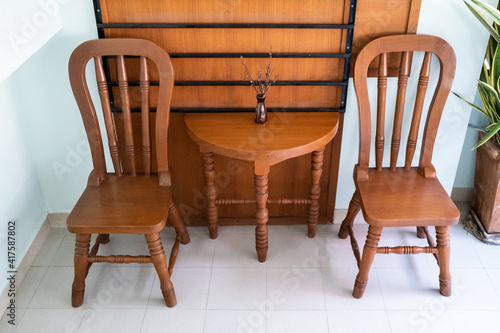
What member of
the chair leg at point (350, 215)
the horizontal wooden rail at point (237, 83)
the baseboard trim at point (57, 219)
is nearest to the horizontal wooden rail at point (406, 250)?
the chair leg at point (350, 215)

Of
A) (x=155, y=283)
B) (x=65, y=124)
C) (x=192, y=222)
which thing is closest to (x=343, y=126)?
(x=192, y=222)

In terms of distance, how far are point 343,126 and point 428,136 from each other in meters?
0.44

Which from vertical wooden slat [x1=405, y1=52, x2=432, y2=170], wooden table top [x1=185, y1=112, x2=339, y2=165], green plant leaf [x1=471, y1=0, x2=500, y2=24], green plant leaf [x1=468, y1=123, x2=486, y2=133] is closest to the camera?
green plant leaf [x1=471, y1=0, x2=500, y2=24]

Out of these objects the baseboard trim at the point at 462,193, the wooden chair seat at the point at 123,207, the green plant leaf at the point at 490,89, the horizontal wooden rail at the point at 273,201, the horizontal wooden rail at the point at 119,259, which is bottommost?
the baseboard trim at the point at 462,193

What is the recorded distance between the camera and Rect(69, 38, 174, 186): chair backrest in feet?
7.31

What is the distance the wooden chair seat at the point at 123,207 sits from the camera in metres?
2.17

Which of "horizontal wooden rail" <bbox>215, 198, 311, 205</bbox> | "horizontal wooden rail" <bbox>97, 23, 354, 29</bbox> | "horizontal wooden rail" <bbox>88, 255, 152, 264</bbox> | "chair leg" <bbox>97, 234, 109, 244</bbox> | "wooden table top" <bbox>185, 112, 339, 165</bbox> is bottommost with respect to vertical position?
"chair leg" <bbox>97, 234, 109, 244</bbox>

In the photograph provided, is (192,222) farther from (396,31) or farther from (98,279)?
(396,31)

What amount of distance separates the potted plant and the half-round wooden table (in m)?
0.78

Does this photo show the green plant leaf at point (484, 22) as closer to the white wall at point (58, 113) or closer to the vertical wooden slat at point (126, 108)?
the vertical wooden slat at point (126, 108)

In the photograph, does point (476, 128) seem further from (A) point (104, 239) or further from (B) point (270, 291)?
(A) point (104, 239)

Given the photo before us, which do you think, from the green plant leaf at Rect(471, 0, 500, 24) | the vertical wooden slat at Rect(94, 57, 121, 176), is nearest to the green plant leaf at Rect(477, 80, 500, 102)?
the green plant leaf at Rect(471, 0, 500, 24)

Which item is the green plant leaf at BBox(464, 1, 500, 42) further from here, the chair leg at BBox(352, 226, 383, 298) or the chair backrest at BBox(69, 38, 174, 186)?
the chair backrest at BBox(69, 38, 174, 186)

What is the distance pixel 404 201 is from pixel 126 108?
142 centimetres
